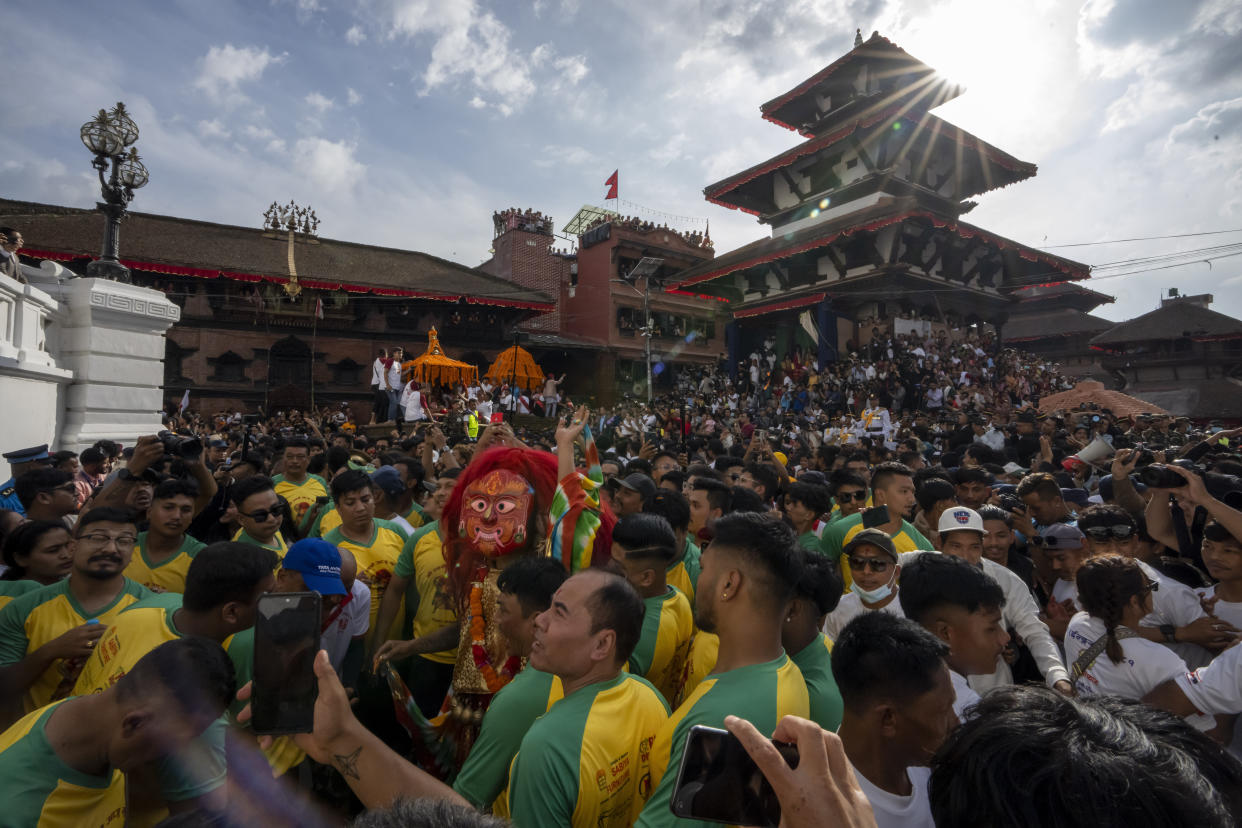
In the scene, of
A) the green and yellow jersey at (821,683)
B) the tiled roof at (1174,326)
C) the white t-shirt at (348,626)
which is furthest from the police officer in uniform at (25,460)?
the tiled roof at (1174,326)

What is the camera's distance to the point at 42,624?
2965mm

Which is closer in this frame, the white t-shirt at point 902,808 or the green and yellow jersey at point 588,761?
the white t-shirt at point 902,808

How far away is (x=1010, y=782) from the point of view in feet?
3.41

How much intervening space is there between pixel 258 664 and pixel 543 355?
99.5 feet

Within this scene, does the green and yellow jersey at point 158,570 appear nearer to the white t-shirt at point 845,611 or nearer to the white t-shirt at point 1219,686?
the white t-shirt at point 845,611

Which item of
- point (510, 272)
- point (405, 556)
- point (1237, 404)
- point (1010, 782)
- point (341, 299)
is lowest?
point (405, 556)

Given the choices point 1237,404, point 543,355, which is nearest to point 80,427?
point 543,355

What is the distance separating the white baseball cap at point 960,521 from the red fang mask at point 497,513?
248cm

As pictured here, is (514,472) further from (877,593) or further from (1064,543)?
(1064,543)

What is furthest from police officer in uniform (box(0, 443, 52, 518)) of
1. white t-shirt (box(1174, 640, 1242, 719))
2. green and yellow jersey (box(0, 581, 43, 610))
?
white t-shirt (box(1174, 640, 1242, 719))

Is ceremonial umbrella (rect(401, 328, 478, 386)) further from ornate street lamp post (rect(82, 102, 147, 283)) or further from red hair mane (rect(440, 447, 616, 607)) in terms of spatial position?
red hair mane (rect(440, 447, 616, 607))

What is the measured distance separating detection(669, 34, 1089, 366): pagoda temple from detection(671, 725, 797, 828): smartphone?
19845mm

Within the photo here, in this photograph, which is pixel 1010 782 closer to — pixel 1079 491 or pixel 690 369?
pixel 1079 491

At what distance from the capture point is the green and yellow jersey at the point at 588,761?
6.06ft
